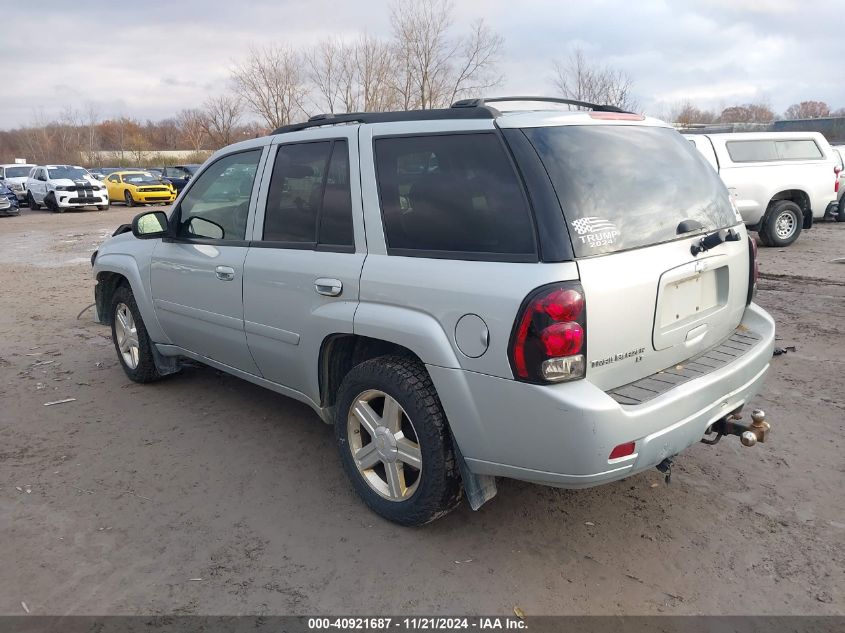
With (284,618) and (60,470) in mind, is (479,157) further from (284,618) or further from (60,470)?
(60,470)

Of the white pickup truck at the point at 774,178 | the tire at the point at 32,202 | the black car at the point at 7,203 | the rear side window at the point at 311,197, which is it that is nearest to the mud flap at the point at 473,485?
the rear side window at the point at 311,197

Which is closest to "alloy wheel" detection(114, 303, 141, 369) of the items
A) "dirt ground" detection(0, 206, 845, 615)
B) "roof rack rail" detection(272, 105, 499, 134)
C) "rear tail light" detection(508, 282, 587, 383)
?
"dirt ground" detection(0, 206, 845, 615)

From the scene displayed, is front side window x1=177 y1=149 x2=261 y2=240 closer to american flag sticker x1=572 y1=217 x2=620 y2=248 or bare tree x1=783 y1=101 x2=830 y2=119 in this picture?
american flag sticker x1=572 y1=217 x2=620 y2=248

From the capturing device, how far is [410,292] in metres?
2.90

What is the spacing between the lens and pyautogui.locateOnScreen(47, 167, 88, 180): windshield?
2622 centimetres

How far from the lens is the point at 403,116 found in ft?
10.6

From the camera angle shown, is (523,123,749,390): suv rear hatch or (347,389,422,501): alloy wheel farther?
(347,389,422,501): alloy wheel

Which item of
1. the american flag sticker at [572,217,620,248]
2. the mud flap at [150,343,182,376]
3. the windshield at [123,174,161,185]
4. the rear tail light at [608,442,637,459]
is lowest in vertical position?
the mud flap at [150,343,182,376]

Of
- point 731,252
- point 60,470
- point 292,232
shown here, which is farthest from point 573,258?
point 60,470

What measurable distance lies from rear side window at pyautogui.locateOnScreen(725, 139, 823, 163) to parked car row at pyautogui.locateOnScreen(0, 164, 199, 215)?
20.2 m

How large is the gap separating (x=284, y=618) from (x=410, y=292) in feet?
4.72

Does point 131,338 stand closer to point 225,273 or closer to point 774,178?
point 225,273

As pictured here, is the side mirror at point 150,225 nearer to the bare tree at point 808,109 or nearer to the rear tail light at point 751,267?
the rear tail light at point 751,267

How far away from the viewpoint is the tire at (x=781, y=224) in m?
11.9
